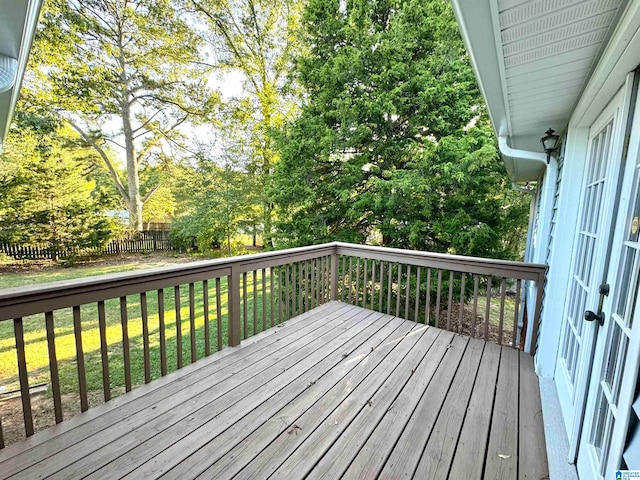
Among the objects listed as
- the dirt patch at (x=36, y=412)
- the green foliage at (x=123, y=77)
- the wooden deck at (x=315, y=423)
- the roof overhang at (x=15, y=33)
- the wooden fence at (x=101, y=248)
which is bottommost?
the dirt patch at (x=36, y=412)

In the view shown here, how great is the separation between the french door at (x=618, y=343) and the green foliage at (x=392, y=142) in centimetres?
393

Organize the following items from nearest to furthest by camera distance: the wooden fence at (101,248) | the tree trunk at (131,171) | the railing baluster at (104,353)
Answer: the railing baluster at (104,353)
the wooden fence at (101,248)
the tree trunk at (131,171)

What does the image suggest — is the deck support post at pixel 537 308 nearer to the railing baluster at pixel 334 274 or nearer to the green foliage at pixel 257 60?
the railing baluster at pixel 334 274

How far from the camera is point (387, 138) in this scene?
6070 mm

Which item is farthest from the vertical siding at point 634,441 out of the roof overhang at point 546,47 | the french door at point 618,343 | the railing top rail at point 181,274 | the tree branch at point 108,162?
the tree branch at point 108,162

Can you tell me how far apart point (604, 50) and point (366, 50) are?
5275 mm

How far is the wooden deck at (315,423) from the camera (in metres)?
1.46

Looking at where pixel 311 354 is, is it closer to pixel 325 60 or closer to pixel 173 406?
pixel 173 406

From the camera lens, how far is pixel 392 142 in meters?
5.98

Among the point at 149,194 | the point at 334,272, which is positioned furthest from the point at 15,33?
the point at 149,194

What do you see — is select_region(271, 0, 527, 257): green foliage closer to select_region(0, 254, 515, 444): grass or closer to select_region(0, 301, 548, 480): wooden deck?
select_region(0, 254, 515, 444): grass

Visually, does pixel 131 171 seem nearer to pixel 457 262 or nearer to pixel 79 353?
pixel 79 353

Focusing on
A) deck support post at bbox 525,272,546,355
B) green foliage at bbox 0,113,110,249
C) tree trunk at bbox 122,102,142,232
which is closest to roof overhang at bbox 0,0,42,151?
deck support post at bbox 525,272,546,355

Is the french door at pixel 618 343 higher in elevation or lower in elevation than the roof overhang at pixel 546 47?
lower
